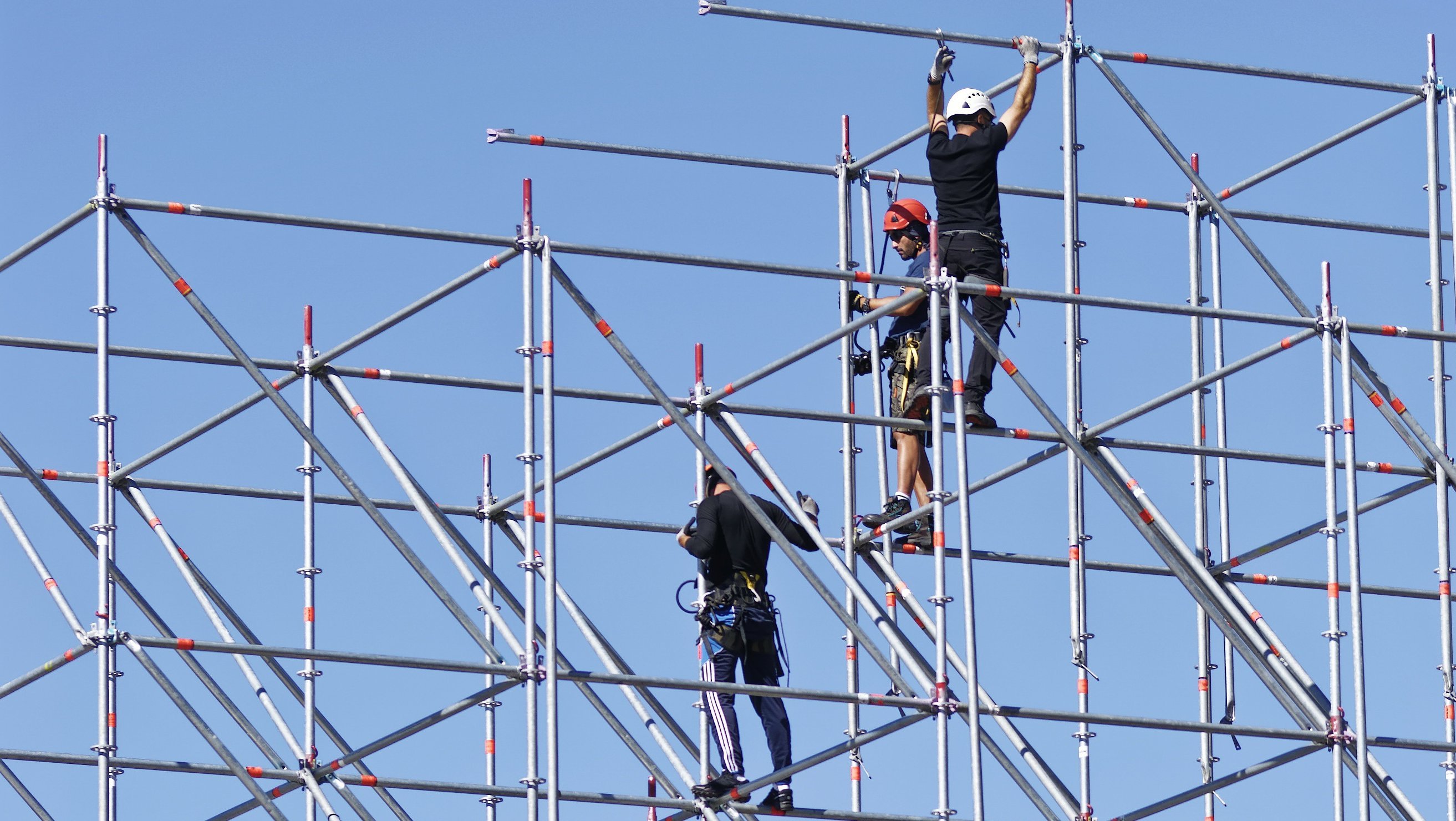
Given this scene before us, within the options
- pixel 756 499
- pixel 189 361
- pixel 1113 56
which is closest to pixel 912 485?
pixel 756 499

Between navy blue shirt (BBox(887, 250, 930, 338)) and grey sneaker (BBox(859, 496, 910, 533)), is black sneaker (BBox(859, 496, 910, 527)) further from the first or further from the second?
navy blue shirt (BBox(887, 250, 930, 338))

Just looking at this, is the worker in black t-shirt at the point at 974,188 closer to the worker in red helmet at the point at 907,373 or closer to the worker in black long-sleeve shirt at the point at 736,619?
the worker in red helmet at the point at 907,373

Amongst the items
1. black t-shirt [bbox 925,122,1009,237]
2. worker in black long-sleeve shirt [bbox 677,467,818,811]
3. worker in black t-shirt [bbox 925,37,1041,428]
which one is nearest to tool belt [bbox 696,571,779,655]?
worker in black long-sleeve shirt [bbox 677,467,818,811]

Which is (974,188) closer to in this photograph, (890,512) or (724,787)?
(890,512)

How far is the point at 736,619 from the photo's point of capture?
1870 centimetres

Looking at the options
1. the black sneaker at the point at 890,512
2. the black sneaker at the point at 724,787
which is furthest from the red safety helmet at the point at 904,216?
the black sneaker at the point at 724,787

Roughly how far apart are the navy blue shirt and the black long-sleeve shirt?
1.53 m

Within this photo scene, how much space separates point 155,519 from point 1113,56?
662 centimetres

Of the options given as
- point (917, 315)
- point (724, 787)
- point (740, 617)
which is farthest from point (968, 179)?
point (724, 787)

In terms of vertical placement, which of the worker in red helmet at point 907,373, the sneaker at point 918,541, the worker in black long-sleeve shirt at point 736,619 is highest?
the worker in red helmet at point 907,373

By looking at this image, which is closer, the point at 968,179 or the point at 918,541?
the point at 968,179

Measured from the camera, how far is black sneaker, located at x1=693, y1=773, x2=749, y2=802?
18531 mm

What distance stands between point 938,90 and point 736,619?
3.71 m

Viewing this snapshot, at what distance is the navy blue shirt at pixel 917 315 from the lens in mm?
19734
